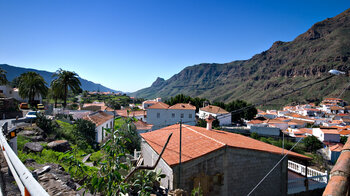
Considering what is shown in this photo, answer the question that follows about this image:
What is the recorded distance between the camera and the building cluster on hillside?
50781 mm

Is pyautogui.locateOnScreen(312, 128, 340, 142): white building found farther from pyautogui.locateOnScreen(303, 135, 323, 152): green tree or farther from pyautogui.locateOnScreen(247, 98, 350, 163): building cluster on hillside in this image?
pyautogui.locateOnScreen(303, 135, 323, 152): green tree

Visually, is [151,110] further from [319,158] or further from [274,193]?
[319,158]

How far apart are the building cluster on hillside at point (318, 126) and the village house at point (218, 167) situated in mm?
22386

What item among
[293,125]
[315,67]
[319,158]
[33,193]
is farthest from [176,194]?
[315,67]

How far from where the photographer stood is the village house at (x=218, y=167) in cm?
831

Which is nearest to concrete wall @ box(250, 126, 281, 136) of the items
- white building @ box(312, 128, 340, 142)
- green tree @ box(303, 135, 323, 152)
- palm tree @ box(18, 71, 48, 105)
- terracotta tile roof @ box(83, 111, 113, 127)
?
green tree @ box(303, 135, 323, 152)

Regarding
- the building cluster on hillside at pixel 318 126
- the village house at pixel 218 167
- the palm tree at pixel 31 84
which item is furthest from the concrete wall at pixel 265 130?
the palm tree at pixel 31 84

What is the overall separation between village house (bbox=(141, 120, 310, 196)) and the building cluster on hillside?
22.4 metres

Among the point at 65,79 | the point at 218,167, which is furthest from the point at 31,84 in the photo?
the point at 218,167

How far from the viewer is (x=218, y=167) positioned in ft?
29.2

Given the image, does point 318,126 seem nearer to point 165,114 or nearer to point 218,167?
point 165,114

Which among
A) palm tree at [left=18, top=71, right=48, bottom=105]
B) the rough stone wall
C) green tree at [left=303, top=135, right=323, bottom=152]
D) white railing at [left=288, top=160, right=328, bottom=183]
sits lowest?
green tree at [left=303, top=135, right=323, bottom=152]

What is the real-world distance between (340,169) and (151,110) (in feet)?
133

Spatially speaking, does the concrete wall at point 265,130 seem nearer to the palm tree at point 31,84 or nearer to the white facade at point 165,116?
the white facade at point 165,116
